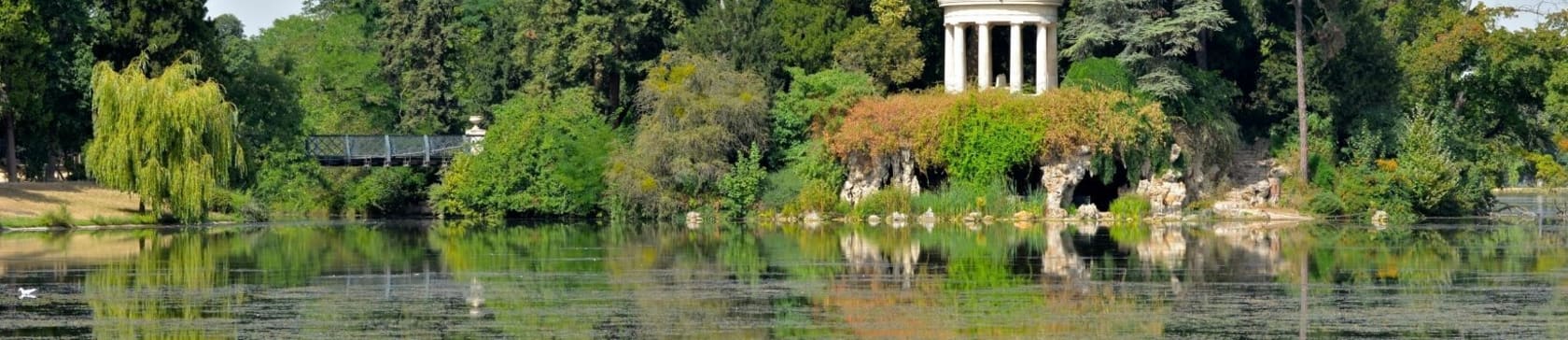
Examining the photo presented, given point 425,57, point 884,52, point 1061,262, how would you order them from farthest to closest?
point 425,57 < point 884,52 < point 1061,262

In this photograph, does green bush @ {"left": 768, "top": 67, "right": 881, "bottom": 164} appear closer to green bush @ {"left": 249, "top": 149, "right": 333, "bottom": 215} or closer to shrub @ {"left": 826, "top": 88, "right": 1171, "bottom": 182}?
shrub @ {"left": 826, "top": 88, "right": 1171, "bottom": 182}

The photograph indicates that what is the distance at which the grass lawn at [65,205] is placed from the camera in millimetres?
60812

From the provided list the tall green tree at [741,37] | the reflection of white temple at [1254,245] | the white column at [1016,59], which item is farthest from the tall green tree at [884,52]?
the reflection of white temple at [1254,245]

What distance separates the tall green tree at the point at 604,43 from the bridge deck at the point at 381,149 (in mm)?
3459

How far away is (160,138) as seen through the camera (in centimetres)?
6075

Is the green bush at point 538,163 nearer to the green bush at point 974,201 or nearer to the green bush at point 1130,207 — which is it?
the green bush at point 974,201

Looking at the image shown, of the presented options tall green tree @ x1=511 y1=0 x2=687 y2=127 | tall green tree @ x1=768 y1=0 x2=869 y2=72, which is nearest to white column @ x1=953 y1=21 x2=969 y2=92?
tall green tree @ x1=768 y1=0 x2=869 y2=72

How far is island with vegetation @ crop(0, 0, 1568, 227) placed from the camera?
2485 inches

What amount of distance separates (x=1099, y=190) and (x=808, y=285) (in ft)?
102

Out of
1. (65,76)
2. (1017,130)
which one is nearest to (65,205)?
(65,76)

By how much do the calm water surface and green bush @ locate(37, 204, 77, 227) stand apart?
231 inches

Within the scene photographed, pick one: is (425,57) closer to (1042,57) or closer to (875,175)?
(875,175)

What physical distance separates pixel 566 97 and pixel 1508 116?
2769 cm

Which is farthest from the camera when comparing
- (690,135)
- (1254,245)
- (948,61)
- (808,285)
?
(948,61)
